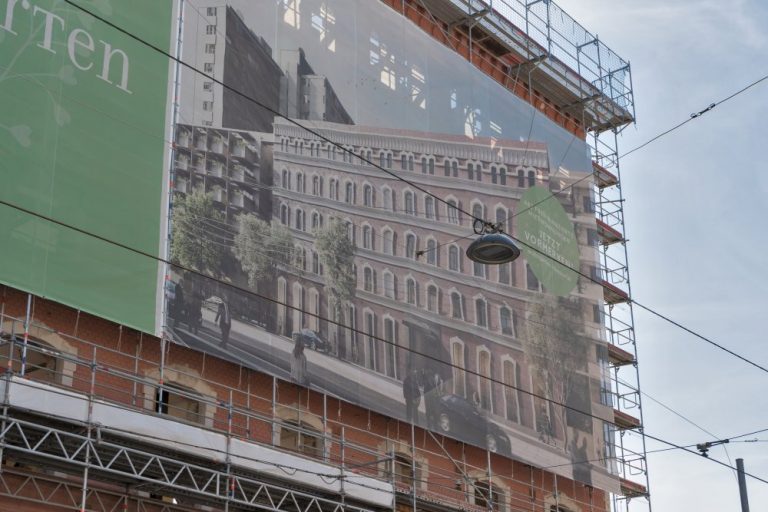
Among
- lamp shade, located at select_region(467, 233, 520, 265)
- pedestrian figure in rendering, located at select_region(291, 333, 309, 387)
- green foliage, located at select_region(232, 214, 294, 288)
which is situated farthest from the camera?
pedestrian figure in rendering, located at select_region(291, 333, 309, 387)

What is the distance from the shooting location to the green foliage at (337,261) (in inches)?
1069

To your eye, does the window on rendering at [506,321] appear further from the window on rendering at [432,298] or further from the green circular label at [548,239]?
the window on rendering at [432,298]

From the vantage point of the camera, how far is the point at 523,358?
31.8 metres

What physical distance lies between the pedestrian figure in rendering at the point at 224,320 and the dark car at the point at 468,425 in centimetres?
624

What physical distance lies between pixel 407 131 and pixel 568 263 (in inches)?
266

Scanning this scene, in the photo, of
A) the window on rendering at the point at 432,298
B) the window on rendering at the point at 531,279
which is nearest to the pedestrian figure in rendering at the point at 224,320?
the window on rendering at the point at 432,298

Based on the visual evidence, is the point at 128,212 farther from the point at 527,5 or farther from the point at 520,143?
the point at 527,5

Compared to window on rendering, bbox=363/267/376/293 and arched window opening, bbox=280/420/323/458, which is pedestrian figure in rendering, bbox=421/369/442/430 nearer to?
window on rendering, bbox=363/267/376/293

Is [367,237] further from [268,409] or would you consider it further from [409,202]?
[268,409]

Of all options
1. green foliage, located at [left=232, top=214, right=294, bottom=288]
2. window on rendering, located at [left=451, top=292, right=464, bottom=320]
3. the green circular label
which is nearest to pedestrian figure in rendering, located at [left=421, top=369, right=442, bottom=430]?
window on rendering, located at [left=451, top=292, right=464, bottom=320]

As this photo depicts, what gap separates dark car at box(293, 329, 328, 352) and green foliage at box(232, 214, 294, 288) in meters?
1.33

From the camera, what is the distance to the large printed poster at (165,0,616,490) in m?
25.1

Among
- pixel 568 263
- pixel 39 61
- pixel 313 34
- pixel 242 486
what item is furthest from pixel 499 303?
pixel 39 61

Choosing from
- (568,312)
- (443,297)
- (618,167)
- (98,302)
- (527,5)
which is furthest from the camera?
(618,167)
